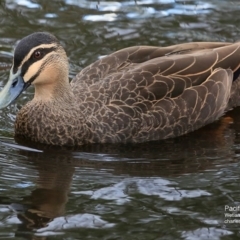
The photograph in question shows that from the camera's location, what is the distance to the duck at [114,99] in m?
10.2

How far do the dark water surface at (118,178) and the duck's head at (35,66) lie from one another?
0.76 metres

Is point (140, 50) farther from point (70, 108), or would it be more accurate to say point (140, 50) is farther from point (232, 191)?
point (232, 191)

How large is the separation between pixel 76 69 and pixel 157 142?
7.51 ft

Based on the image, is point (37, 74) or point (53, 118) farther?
point (53, 118)

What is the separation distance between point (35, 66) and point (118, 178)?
Answer: 1.60 metres

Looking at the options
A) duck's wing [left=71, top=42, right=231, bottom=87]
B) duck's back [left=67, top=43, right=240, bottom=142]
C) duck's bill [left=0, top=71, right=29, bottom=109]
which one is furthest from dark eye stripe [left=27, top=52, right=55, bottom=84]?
duck's wing [left=71, top=42, right=231, bottom=87]

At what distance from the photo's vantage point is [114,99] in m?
10.3

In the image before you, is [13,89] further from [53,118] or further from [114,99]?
[114,99]

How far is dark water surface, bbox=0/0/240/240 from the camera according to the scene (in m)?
8.12

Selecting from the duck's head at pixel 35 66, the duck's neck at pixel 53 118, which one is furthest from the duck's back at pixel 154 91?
the duck's head at pixel 35 66

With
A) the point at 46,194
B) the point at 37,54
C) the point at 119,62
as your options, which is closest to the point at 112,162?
the point at 46,194

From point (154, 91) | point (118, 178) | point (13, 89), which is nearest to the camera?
point (118, 178)

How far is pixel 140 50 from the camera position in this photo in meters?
11.0

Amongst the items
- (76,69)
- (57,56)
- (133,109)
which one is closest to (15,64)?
(57,56)
